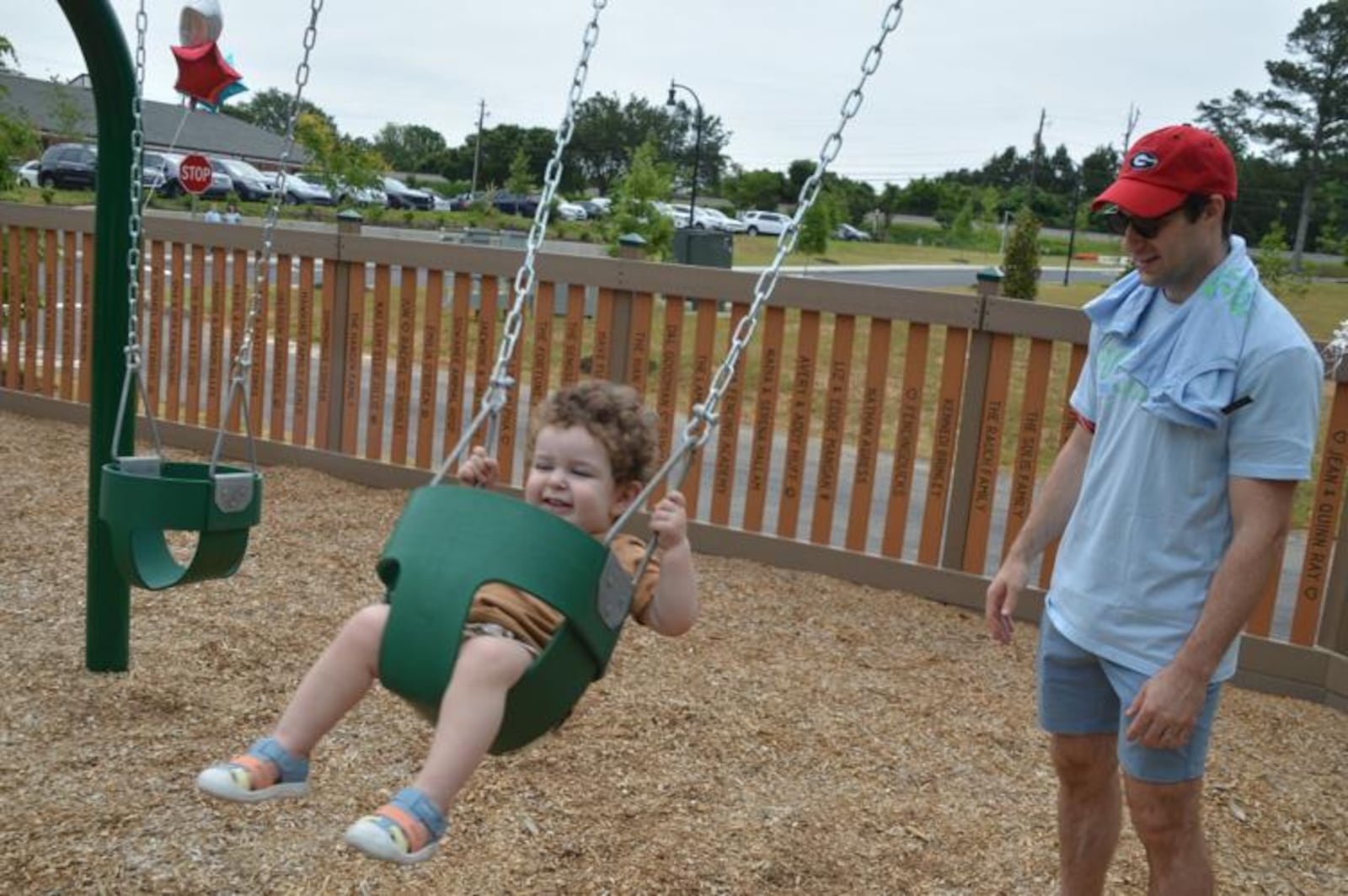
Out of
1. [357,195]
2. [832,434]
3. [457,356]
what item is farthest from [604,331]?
[357,195]

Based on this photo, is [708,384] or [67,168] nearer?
[708,384]

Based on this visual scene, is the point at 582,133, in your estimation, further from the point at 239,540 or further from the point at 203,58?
the point at 239,540

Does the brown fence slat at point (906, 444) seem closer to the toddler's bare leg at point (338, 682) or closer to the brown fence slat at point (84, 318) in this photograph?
the toddler's bare leg at point (338, 682)

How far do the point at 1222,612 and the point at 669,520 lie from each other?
89 cm

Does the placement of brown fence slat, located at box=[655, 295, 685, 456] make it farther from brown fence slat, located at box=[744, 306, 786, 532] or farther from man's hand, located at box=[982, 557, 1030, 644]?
man's hand, located at box=[982, 557, 1030, 644]

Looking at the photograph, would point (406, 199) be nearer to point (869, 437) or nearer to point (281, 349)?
point (281, 349)

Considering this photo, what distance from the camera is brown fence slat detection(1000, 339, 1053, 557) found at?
5.34 meters

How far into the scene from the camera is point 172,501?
3.16 m

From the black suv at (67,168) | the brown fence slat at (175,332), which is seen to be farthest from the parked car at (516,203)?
the brown fence slat at (175,332)

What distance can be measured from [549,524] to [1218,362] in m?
1.07

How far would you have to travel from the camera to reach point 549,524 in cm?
205

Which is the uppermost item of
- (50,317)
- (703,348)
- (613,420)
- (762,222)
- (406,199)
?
(762,222)

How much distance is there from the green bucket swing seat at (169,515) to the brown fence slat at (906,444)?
9.69 feet

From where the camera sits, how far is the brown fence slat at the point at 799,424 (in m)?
5.79
